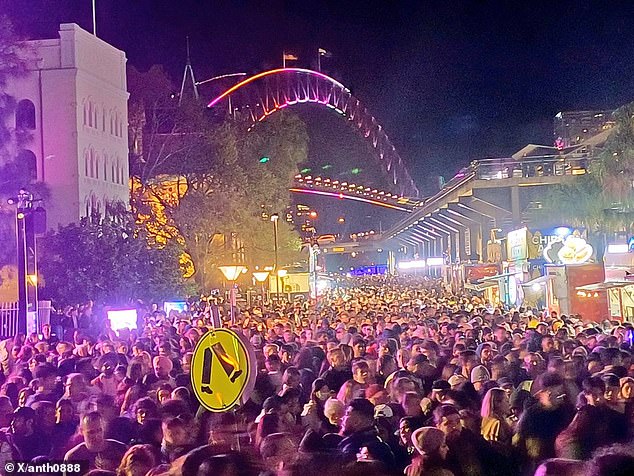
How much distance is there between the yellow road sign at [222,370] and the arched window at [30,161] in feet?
117

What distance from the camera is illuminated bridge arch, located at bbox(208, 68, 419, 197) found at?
73.4m

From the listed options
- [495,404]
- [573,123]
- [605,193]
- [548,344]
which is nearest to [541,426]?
[495,404]

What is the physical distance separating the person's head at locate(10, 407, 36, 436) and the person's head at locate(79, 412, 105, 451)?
1148mm

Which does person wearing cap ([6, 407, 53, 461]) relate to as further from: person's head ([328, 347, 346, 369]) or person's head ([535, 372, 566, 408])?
person's head ([535, 372, 566, 408])

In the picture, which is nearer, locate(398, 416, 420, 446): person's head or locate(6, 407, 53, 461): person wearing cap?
locate(398, 416, 420, 446): person's head

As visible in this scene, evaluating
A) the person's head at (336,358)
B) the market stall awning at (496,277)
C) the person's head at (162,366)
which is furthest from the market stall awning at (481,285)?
the person's head at (336,358)

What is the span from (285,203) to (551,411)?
47334 mm

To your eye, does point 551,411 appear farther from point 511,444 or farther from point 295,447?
Answer: point 295,447

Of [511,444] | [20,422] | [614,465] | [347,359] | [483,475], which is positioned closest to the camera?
[614,465]

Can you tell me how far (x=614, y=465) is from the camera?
18.2 feet

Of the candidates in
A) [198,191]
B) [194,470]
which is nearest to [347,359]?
[194,470]

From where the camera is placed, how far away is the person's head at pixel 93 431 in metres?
7.90

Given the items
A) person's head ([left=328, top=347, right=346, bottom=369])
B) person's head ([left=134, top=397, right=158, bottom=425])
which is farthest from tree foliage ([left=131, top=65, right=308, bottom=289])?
person's head ([left=134, top=397, right=158, bottom=425])

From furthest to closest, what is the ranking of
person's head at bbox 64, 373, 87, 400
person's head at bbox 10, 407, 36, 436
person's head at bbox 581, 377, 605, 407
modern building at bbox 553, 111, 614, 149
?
modern building at bbox 553, 111, 614, 149 → person's head at bbox 64, 373, 87, 400 → person's head at bbox 581, 377, 605, 407 → person's head at bbox 10, 407, 36, 436
